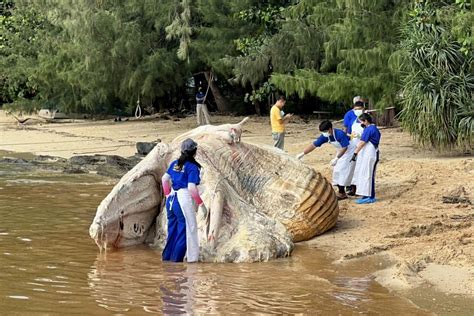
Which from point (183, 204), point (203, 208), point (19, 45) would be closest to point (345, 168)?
point (203, 208)

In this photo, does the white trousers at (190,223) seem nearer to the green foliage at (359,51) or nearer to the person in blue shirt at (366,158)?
the person in blue shirt at (366,158)

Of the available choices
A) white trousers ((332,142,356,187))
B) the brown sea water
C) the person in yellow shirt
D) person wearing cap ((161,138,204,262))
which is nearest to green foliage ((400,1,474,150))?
the person in yellow shirt

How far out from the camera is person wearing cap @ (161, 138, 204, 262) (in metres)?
9.55

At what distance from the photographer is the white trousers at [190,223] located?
31.4 ft

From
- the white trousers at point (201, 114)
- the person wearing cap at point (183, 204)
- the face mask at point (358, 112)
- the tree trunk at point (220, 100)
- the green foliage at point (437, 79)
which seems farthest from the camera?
the tree trunk at point (220, 100)

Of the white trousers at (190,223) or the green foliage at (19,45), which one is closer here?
the white trousers at (190,223)

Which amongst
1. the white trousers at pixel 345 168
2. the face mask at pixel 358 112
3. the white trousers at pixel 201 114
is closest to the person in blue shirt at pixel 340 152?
the white trousers at pixel 345 168

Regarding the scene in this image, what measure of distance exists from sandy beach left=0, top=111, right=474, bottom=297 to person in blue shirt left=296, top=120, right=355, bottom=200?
1.17 ft

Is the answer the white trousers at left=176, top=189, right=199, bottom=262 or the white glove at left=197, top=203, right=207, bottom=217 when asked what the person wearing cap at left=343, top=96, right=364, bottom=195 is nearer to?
the white glove at left=197, top=203, right=207, bottom=217

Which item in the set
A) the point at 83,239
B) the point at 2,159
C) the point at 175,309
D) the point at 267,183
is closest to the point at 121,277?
the point at 175,309

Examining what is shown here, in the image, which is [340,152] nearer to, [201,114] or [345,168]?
[345,168]

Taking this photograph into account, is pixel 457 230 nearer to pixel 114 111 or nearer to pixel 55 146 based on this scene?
pixel 55 146

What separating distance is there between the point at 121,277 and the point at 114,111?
29.2 m

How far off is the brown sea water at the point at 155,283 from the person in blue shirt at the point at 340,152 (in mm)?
2888
